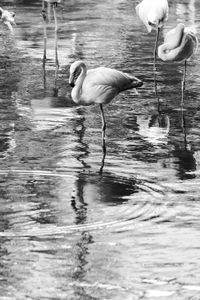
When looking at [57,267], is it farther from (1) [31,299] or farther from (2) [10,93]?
(2) [10,93]

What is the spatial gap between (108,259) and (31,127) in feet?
16.2

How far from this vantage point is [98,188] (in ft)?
29.2

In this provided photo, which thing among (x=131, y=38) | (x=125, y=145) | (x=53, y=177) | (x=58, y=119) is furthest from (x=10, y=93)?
(x=131, y=38)

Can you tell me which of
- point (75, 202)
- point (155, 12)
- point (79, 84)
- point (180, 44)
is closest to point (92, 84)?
point (79, 84)

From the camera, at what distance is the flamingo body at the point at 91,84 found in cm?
1077

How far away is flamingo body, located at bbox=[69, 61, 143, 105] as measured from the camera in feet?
35.3

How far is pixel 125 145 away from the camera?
423 inches

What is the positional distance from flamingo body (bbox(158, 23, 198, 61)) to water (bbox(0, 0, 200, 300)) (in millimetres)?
551

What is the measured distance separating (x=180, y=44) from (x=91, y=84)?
2.95m

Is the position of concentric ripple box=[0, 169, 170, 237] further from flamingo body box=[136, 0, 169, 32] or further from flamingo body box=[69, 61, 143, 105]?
flamingo body box=[136, 0, 169, 32]

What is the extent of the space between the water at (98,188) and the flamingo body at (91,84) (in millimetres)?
476

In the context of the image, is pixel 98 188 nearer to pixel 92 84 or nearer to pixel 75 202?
pixel 75 202

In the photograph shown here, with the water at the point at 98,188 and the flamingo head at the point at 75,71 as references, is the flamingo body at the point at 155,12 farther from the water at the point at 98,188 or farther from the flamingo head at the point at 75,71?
the flamingo head at the point at 75,71

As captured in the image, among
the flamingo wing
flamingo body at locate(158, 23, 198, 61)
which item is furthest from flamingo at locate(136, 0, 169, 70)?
the flamingo wing
